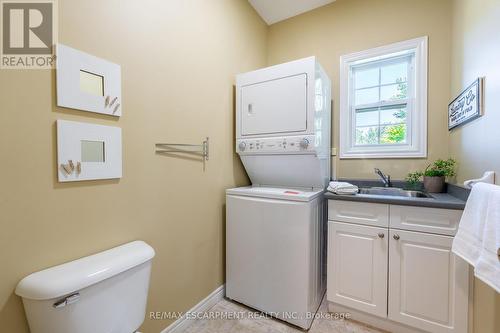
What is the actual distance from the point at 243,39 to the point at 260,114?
35.7 inches

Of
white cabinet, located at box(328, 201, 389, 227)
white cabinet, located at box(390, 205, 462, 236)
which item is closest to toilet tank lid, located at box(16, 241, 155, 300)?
white cabinet, located at box(328, 201, 389, 227)

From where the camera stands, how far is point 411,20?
1.96m

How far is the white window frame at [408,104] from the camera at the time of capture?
1941mm

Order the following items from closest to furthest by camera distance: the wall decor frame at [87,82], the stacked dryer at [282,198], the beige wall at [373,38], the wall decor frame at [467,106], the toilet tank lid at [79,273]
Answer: the toilet tank lid at [79,273] → the wall decor frame at [87,82] → the wall decor frame at [467,106] → the stacked dryer at [282,198] → the beige wall at [373,38]

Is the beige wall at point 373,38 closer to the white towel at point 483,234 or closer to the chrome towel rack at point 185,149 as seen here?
the white towel at point 483,234

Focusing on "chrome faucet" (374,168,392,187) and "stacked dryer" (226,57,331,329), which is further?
"chrome faucet" (374,168,392,187)

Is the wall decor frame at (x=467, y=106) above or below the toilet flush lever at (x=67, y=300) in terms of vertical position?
above

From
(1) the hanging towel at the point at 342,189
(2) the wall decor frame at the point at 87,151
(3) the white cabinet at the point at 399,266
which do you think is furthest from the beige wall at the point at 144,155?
(3) the white cabinet at the point at 399,266

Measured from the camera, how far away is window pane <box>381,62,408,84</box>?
2084 mm

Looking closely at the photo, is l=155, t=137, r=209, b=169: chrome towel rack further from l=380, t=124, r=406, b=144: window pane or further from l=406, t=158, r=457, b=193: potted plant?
l=406, t=158, r=457, b=193: potted plant

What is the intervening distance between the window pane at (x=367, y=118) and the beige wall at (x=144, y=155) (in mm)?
1283

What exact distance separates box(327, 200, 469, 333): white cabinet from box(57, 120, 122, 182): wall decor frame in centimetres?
153

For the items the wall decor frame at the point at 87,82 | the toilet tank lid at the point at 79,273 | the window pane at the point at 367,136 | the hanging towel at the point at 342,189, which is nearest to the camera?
the toilet tank lid at the point at 79,273

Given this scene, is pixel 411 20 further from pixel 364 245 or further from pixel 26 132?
pixel 26 132
